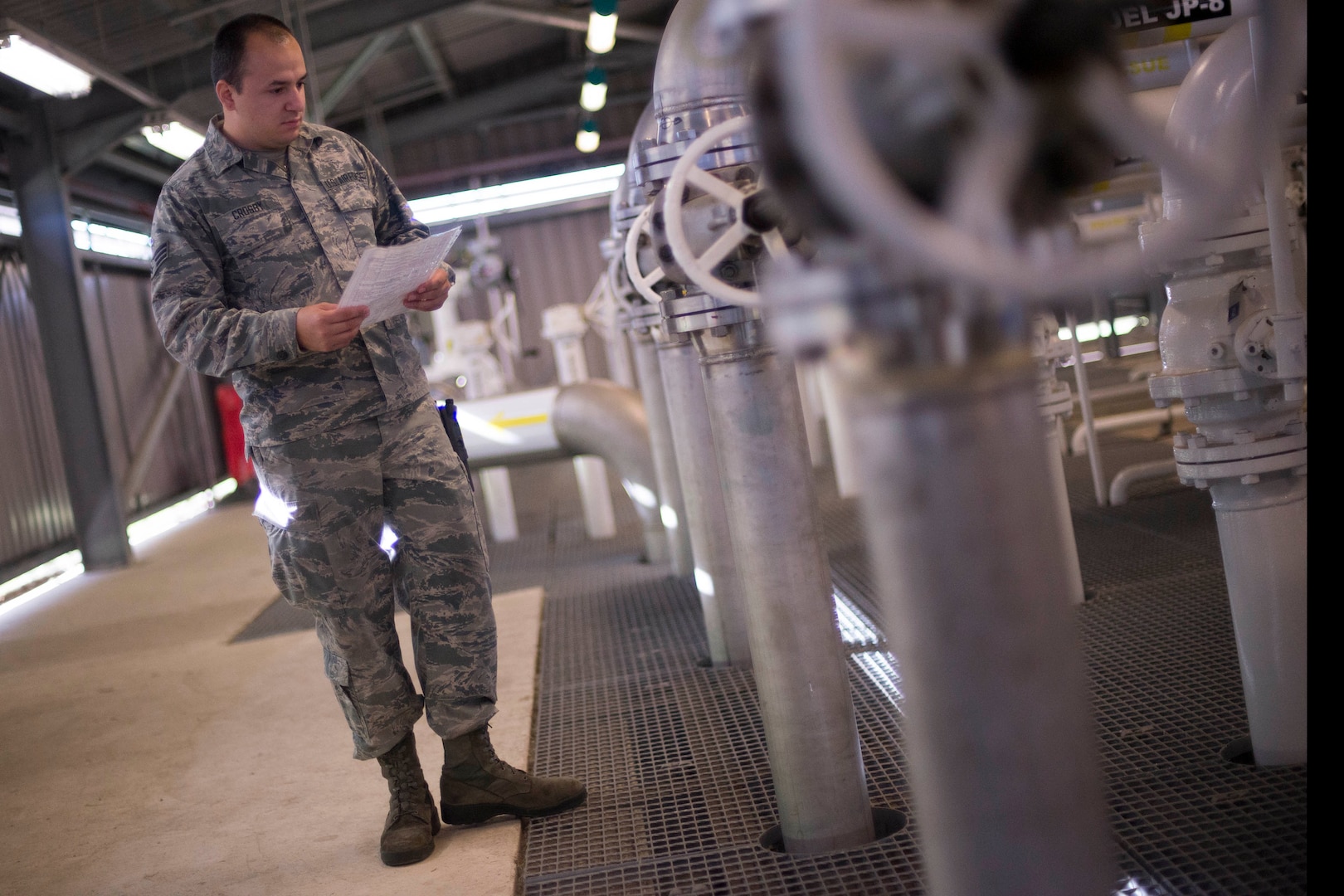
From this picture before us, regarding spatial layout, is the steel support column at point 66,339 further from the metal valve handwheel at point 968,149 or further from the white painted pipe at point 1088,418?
the metal valve handwheel at point 968,149

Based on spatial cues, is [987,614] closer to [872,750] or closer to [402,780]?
[872,750]

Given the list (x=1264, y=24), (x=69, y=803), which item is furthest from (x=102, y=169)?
(x=1264, y=24)

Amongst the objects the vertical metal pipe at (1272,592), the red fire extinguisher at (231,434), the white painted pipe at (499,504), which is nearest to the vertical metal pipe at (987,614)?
the vertical metal pipe at (1272,592)

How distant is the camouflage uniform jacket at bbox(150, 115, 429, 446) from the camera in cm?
207

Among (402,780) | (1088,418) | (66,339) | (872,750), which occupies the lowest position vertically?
(872,750)

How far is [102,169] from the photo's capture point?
9398 mm

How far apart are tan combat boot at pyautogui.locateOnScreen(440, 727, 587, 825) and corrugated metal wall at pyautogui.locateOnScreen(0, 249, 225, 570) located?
6.07 meters

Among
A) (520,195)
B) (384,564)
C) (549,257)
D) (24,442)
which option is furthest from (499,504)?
(549,257)

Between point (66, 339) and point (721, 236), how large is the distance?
6.82m

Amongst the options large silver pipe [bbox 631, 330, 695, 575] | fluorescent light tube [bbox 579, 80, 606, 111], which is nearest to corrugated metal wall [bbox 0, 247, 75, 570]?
large silver pipe [bbox 631, 330, 695, 575]

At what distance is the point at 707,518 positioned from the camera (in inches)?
124

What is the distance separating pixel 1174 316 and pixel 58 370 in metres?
7.19

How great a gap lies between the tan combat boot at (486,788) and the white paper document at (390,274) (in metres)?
0.88
